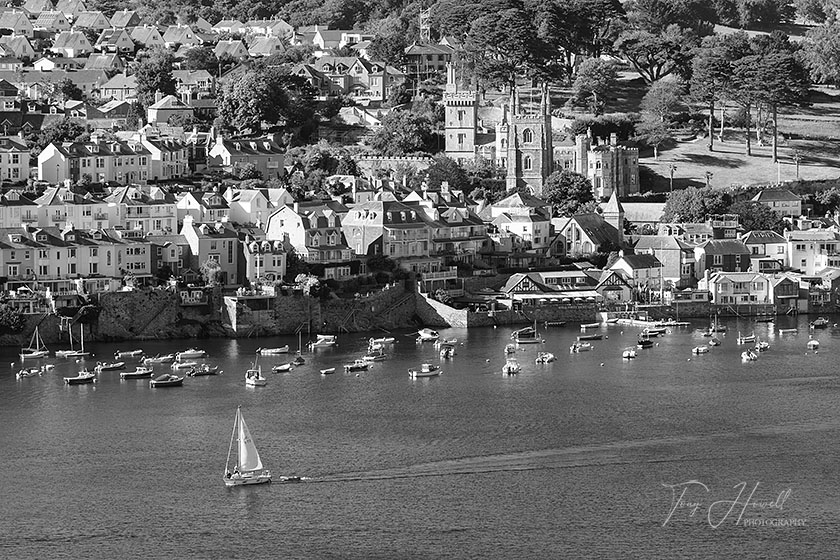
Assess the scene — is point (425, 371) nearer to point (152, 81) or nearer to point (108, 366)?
point (108, 366)

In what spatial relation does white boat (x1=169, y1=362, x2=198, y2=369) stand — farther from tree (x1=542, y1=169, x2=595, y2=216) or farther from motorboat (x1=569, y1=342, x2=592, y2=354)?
tree (x1=542, y1=169, x2=595, y2=216)

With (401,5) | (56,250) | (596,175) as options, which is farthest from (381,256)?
(401,5)

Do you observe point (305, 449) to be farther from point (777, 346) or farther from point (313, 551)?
point (777, 346)

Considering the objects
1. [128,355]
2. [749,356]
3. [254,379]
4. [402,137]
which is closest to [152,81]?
[402,137]

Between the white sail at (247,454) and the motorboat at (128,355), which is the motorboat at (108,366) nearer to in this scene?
the motorboat at (128,355)

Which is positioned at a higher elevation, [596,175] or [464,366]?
[596,175]

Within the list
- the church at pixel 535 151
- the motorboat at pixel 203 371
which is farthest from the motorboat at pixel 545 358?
the church at pixel 535 151
